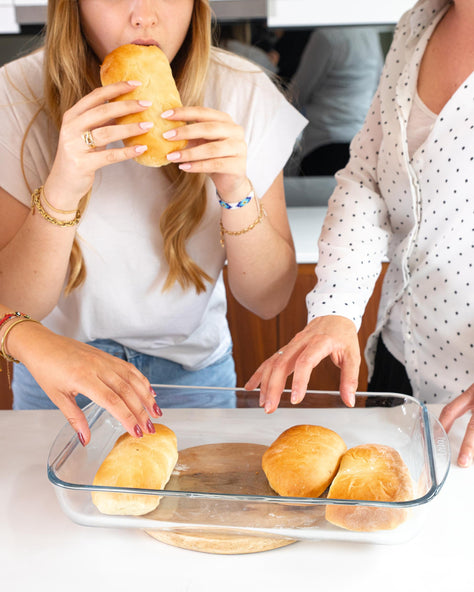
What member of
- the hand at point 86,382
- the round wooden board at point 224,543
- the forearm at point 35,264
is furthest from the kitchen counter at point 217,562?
the forearm at point 35,264

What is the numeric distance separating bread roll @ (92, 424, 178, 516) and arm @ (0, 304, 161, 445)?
0.09 feet

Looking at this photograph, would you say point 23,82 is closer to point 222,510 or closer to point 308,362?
point 308,362

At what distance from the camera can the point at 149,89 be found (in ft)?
3.11

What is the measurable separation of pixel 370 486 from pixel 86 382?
375 mm

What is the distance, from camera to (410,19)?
3.92 ft

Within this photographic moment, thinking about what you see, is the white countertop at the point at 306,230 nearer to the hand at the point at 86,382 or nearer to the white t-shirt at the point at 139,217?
the white t-shirt at the point at 139,217

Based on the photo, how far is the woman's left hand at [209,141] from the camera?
3.04ft

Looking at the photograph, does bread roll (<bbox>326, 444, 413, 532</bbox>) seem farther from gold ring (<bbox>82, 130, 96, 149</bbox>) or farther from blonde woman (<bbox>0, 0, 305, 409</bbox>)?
gold ring (<bbox>82, 130, 96, 149</bbox>)

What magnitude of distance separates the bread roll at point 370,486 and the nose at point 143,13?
0.73m

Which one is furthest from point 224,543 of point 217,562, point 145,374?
point 145,374

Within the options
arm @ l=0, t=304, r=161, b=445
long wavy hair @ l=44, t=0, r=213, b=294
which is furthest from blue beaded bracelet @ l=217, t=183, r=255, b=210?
arm @ l=0, t=304, r=161, b=445

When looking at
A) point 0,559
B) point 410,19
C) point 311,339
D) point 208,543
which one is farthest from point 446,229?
point 0,559

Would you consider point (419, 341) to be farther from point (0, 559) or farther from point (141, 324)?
point (0, 559)

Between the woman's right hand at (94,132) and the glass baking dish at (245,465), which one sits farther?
the woman's right hand at (94,132)
